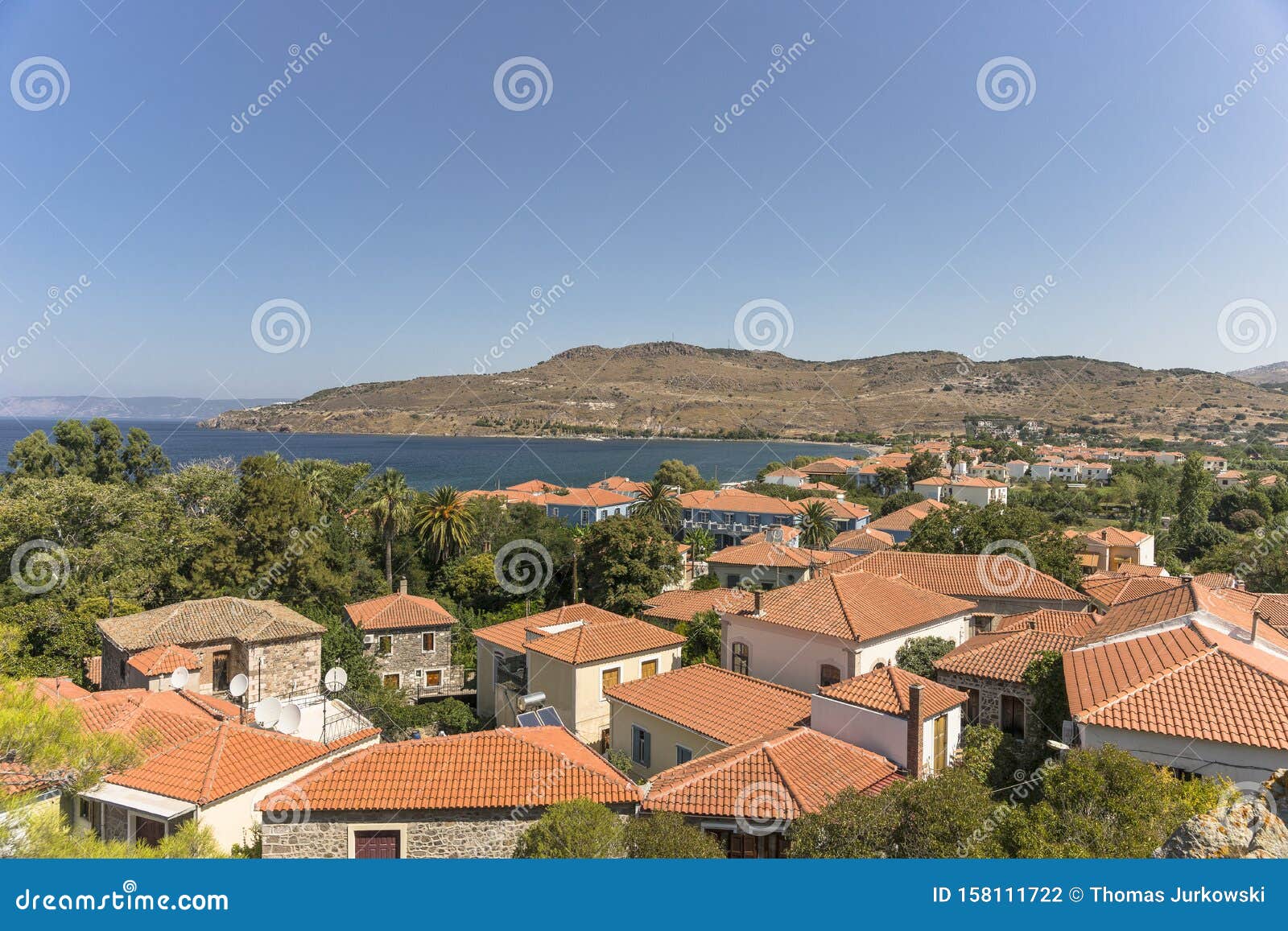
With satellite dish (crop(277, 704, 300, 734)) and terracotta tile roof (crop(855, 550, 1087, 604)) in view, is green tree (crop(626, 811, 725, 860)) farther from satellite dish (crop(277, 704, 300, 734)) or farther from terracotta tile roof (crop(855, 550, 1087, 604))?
terracotta tile roof (crop(855, 550, 1087, 604))

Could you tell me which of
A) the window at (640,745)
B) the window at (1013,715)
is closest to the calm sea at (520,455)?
the window at (640,745)

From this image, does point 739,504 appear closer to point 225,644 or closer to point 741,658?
point 741,658

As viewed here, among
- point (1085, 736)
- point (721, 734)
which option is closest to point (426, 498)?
point (721, 734)

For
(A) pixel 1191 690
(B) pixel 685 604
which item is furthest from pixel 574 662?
(A) pixel 1191 690

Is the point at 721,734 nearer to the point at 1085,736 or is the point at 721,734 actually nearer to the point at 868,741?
the point at 868,741

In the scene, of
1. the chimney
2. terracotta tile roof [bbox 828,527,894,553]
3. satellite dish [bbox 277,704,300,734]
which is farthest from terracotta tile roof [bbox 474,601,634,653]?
terracotta tile roof [bbox 828,527,894,553]
